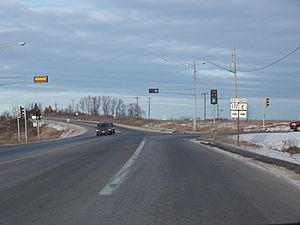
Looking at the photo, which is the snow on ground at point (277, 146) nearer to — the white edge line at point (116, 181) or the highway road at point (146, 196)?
the white edge line at point (116, 181)

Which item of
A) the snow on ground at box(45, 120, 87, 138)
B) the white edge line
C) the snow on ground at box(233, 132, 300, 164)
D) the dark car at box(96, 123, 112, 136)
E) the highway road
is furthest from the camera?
the snow on ground at box(45, 120, 87, 138)

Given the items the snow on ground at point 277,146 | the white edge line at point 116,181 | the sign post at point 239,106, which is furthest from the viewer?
the sign post at point 239,106

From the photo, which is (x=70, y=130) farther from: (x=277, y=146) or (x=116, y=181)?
(x=116, y=181)

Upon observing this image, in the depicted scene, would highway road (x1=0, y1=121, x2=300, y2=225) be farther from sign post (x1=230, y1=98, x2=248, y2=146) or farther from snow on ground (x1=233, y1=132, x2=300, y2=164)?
sign post (x1=230, y1=98, x2=248, y2=146)

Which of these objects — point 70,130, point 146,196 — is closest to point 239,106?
point 146,196

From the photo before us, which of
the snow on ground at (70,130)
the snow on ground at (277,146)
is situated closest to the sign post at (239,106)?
the snow on ground at (277,146)

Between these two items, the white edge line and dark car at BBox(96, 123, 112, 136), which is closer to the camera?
the white edge line

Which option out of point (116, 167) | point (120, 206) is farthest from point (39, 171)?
point (120, 206)

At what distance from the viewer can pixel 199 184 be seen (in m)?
13.2

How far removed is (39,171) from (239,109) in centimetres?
1977

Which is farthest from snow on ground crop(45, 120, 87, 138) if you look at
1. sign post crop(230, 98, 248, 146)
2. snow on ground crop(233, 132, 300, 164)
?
sign post crop(230, 98, 248, 146)

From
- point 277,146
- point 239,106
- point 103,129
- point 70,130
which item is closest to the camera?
point 239,106

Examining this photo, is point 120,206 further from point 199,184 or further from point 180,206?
point 199,184

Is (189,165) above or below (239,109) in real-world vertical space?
below
